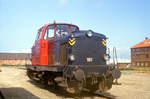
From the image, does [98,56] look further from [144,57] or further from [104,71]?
[144,57]

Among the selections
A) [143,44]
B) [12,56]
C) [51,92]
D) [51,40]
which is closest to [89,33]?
[51,40]

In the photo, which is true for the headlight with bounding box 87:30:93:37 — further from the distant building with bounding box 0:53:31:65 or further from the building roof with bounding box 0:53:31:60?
the building roof with bounding box 0:53:31:60

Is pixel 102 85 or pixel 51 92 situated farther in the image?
pixel 51 92

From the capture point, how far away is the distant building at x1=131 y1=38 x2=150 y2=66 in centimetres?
5716

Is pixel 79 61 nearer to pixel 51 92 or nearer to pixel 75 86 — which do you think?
pixel 75 86

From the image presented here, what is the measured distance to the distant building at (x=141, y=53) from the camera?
188ft

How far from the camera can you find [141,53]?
5916cm

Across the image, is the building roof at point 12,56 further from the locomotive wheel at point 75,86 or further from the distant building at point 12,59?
the locomotive wheel at point 75,86

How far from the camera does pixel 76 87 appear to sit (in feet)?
24.5

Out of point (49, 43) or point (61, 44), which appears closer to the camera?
point (61, 44)

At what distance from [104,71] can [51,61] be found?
2718mm

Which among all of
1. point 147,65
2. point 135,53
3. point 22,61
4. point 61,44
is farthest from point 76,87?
point 22,61

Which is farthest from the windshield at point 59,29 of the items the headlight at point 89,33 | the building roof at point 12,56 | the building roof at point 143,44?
the building roof at point 12,56

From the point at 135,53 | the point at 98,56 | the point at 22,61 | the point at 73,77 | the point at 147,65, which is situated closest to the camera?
the point at 73,77
